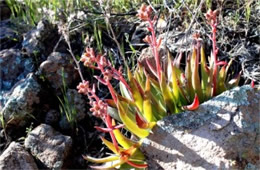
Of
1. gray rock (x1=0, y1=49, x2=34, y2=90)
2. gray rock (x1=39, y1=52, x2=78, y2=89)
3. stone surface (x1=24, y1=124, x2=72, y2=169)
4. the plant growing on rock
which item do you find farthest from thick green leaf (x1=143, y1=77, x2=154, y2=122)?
gray rock (x1=0, y1=49, x2=34, y2=90)

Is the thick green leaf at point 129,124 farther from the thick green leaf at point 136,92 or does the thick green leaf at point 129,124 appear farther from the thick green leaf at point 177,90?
the thick green leaf at point 177,90

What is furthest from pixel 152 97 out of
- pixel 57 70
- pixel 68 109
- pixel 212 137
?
pixel 57 70

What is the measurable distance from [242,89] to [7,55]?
228 cm

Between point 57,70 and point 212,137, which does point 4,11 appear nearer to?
point 57,70

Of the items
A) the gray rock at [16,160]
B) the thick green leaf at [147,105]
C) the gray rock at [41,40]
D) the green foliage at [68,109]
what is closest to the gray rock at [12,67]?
the gray rock at [41,40]

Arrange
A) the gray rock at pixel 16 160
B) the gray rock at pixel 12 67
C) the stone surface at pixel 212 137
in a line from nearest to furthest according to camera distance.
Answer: the stone surface at pixel 212 137, the gray rock at pixel 16 160, the gray rock at pixel 12 67

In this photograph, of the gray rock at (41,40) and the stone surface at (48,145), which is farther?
the gray rock at (41,40)

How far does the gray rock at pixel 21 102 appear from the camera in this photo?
3379mm

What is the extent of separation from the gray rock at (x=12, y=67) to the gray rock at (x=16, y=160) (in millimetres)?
852

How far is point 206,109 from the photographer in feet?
7.72

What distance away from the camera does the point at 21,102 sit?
3.39 m

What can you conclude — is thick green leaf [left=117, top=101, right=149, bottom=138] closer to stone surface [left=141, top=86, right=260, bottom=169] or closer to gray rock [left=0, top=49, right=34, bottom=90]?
stone surface [left=141, top=86, right=260, bottom=169]

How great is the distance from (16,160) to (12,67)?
1.09 meters

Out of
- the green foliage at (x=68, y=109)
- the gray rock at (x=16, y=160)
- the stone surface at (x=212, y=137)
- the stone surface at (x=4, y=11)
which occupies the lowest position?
the gray rock at (x=16, y=160)
